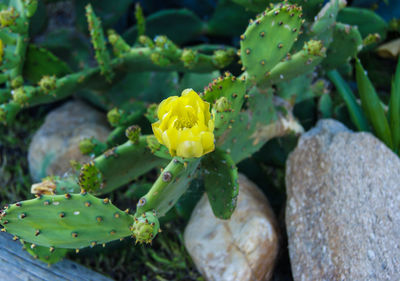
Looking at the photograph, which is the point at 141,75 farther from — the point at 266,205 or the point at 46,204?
the point at 46,204

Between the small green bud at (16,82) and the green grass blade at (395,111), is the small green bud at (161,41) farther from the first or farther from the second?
the green grass blade at (395,111)

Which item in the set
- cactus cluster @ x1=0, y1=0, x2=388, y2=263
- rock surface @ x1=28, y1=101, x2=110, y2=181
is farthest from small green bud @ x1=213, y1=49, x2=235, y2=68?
rock surface @ x1=28, y1=101, x2=110, y2=181

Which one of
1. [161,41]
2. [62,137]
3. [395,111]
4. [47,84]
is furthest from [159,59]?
[395,111]

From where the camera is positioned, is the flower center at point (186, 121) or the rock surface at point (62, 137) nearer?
the flower center at point (186, 121)

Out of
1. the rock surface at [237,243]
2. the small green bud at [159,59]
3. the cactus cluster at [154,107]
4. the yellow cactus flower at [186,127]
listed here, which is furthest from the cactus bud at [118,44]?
the yellow cactus flower at [186,127]

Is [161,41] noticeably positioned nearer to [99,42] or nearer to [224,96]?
[99,42]

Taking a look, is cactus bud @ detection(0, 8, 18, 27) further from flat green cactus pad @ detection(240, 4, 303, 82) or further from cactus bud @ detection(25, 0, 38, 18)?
flat green cactus pad @ detection(240, 4, 303, 82)

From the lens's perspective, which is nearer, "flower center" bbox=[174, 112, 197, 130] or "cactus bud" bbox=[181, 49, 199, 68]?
"flower center" bbox=[174, 112, 197, 130]

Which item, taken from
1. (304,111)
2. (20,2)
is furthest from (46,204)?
(304,111)
